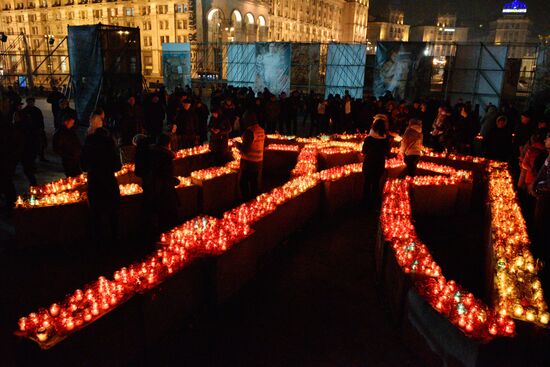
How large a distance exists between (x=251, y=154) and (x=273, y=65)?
1789 centimetres

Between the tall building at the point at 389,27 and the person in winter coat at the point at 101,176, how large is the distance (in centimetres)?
11751

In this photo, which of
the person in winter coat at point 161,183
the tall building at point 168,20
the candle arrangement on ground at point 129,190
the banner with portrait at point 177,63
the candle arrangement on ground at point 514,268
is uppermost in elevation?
the tall building at point 168,20

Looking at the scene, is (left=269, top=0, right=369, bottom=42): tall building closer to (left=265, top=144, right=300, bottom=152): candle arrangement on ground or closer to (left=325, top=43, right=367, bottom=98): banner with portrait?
(left=325, top=43, right=367, bottom=98): banner with portrait

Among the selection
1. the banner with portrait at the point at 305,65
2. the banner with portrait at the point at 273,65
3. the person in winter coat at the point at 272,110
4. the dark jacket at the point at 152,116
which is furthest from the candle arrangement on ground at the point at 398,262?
the banner with portrait at the point at 305,65

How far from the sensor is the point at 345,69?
25.2m

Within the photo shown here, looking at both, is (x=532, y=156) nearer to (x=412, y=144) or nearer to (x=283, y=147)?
(x=412, y=144)

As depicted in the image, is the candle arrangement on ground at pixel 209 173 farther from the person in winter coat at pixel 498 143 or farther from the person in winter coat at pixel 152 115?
the person in winter coat at pixel 498 143

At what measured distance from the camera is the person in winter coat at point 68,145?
322 inches

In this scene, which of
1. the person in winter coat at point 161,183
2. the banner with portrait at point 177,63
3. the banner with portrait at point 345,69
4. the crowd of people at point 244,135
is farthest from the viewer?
the banner with portrait at point 177,63

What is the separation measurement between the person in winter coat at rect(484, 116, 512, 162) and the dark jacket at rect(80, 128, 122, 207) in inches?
370

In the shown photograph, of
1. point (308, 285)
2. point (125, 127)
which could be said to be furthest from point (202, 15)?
point (308, 285)

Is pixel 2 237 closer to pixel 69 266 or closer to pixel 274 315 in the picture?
pixel 69 266

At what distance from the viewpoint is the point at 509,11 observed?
11481cm

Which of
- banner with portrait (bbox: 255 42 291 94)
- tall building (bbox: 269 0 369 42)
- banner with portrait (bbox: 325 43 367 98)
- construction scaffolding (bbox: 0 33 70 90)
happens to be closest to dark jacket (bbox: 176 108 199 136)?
construction scaffolding (bbox: 0 33 70 90)
